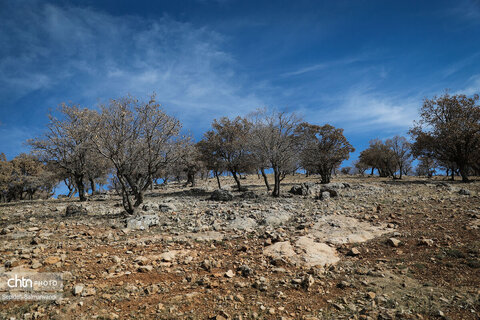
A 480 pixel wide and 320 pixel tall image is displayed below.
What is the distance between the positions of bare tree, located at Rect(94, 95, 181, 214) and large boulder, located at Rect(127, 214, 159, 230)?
2890 millimetres

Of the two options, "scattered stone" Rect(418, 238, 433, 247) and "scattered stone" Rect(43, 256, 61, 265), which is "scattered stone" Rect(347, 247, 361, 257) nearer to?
"scattered stone" Rect(418, 238, 433, 247)

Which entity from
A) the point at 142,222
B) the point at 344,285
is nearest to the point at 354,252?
the point at 344,285

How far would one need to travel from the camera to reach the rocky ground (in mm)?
5359

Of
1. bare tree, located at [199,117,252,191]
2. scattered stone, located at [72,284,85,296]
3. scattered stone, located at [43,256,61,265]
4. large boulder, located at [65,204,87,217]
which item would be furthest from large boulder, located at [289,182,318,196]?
scattered stone, located at [72,284,85,296]

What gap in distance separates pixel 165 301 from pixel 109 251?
4.71 meters

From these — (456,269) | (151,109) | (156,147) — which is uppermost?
(151,109)

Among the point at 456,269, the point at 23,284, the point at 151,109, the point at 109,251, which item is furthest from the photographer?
the point at 151,109

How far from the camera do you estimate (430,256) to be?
7828 millimetres

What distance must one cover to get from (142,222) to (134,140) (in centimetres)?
658

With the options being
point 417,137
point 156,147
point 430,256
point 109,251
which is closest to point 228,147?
point 156,147

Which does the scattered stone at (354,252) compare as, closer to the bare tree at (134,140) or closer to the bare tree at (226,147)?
the bare tree at (134,140)

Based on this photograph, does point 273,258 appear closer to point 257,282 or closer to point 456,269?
point 257,282

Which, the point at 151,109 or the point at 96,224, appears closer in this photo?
the point at 96,224

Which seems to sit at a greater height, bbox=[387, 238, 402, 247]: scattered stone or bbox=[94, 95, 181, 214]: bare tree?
bbox=[94, 95, 181, 214]: bare tree
